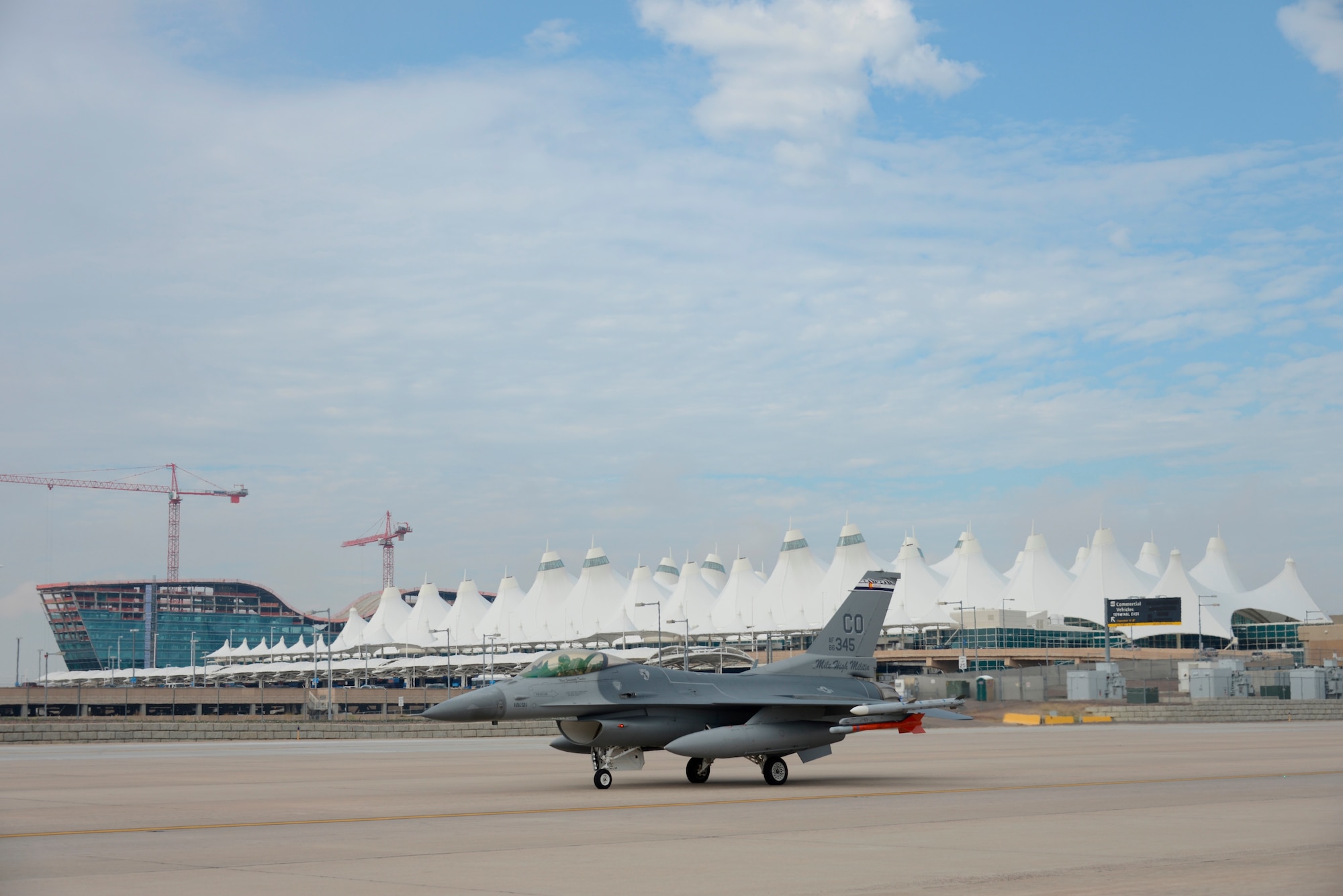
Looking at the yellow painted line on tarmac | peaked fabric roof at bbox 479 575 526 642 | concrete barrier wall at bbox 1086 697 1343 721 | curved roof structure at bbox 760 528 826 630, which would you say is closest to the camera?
the yellow painted line on tarmac

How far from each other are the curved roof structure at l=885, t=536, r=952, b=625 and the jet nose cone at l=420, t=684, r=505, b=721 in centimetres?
11677

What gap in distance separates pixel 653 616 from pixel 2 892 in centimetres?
15391

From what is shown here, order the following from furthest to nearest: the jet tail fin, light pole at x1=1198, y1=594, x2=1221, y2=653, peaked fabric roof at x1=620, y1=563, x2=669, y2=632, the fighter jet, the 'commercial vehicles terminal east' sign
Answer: peaked fabric roof at x1=620, y1=563, x2=669, y2=632 → light pole at x1=1198, y1=594, x2=1221, y2=653 → the 'commercial vehicles terminal east' sign → the jet tail fin → the fighter jet

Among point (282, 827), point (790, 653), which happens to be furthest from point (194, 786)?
point (790, 653)

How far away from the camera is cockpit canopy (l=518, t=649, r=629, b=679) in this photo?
2211 cm

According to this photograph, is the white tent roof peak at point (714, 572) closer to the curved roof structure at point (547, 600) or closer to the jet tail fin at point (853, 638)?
the curved roof structure at point (547, 600)

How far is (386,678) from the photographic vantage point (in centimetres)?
17725

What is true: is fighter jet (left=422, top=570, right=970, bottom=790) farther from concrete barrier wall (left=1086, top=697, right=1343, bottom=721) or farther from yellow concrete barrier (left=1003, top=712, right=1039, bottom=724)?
yellow concrete barrier (left=1003, top=712, right=1039, bottom=724)

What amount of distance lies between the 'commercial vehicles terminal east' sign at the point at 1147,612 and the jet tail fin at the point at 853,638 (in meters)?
94.6

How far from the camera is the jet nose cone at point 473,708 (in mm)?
20859

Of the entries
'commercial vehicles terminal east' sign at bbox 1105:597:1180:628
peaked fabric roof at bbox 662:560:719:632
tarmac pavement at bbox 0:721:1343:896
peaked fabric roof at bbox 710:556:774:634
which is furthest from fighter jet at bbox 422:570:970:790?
peaked fabric roof at bbox 662:560:719:632

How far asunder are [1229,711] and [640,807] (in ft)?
183

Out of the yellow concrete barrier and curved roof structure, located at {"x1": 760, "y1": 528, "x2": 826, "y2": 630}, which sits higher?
curved roof structure, located at {"x1": 760, "y1": 528, "x2": 826, "y2": 630}

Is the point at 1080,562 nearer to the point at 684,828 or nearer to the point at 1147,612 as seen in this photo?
the point at 1147,612
